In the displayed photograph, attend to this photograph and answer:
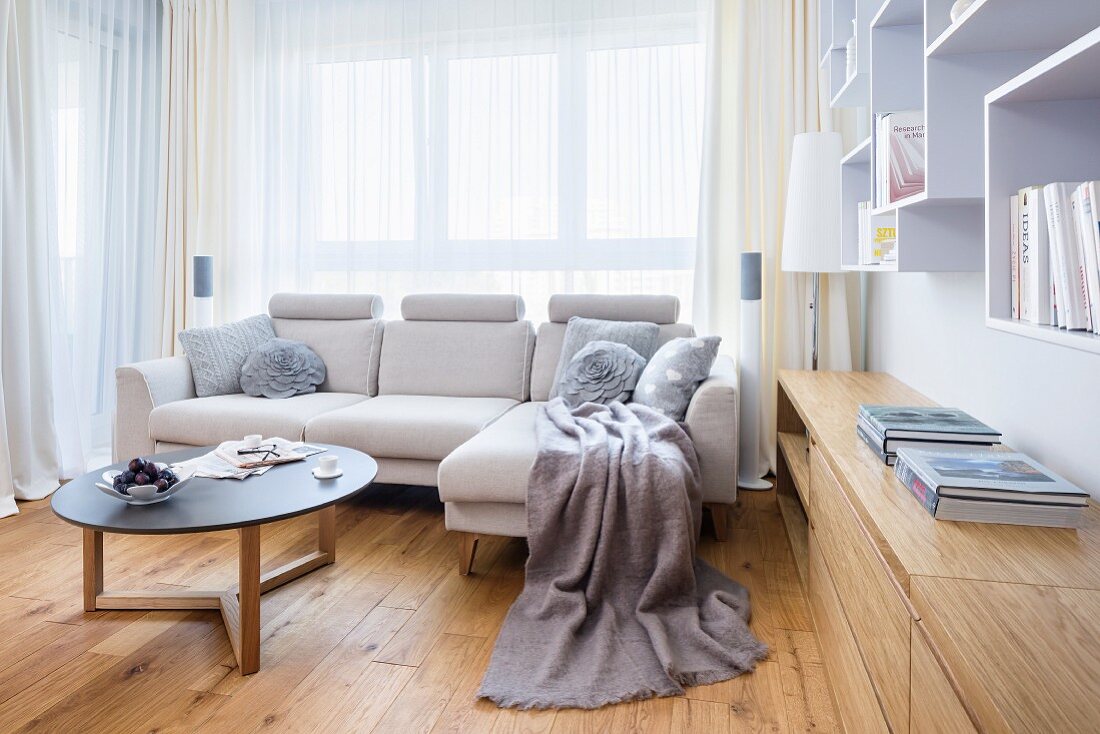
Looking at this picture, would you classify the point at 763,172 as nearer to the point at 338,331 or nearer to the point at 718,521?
the point at 718,521

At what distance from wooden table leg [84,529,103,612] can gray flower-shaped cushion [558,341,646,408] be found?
1.63 m

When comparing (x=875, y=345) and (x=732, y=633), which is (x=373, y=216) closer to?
(x=875, y=345)

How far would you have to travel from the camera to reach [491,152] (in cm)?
386

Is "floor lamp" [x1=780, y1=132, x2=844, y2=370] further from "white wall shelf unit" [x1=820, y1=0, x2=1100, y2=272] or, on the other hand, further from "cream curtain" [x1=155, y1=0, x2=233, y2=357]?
"cream curtain" [x1=155, y1=0, x2=233, y2=357]

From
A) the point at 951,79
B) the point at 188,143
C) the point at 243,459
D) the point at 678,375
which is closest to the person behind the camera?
the point at 951,79

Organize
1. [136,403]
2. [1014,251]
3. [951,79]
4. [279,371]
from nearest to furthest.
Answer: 1. [1014,251]
2. [951,79]
3. [136,403]
4. [279,371]

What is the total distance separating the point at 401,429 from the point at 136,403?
3.97 ft

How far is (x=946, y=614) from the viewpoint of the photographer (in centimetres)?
86

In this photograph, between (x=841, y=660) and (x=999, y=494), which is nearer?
(x=999, y=494)

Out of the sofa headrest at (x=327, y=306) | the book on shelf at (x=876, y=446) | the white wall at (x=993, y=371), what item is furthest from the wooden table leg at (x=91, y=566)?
the white wall at (x=993, y=371)

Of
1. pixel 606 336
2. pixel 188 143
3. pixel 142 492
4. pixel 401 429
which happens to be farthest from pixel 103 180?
pixel 606 336

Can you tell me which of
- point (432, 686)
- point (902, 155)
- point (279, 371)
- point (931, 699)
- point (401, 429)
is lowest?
point (432, 686)

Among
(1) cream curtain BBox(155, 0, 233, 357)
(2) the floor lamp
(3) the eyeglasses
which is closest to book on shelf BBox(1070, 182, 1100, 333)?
(2) the floor lamp

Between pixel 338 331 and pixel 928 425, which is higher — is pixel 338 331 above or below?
above
